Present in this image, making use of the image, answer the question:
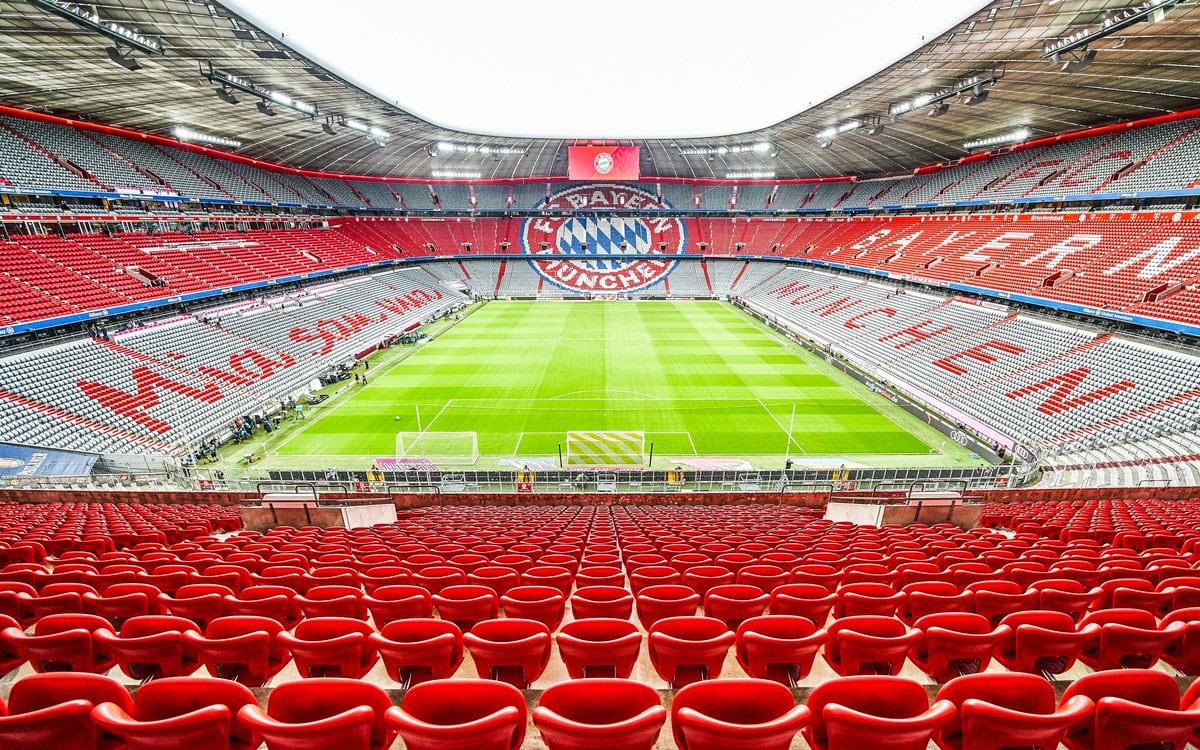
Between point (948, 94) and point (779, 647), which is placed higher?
point (948, 94)

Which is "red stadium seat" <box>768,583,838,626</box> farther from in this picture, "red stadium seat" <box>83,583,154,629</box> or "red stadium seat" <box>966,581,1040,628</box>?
"red stadium seat" <box>83,583,154,629</box>

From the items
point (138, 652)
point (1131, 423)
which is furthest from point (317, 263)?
point (1131, 423)

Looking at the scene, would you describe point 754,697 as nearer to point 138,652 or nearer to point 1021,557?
point 138,652

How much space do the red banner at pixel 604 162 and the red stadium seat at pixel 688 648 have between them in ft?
193

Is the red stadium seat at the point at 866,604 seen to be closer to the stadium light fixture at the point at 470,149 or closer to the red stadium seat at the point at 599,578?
the red stadium seat at the point at 599,578

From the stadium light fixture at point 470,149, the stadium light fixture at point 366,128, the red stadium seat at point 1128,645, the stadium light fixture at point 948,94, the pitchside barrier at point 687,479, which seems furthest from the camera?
the stadium light fixture at point 470,149

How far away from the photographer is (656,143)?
56.8 meters

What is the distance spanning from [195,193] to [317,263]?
9.46 meters

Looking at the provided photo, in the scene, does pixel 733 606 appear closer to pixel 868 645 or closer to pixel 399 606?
pixel 868 645

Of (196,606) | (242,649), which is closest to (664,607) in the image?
(242,649)

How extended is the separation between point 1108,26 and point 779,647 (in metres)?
27.2

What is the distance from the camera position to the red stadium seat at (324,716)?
2215mm

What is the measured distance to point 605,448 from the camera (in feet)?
75.5

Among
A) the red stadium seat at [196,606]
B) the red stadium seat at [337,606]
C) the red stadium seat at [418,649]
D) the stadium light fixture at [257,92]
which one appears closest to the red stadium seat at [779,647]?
the red stadium seat at [418,649]
